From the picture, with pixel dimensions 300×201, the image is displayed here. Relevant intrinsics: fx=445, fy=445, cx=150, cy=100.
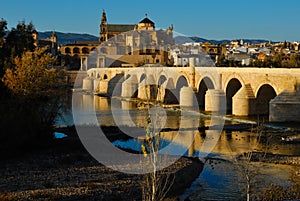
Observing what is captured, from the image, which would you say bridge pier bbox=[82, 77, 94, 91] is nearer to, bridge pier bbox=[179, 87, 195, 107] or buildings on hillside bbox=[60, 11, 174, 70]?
buildings on hillside bbox=[60, 11, 174, 70]

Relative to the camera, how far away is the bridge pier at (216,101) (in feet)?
86.5

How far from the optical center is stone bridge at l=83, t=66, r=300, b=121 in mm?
20531

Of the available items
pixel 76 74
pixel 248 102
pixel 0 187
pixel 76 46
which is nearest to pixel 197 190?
pixel 0 187

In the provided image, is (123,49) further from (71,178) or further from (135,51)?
(71,178)

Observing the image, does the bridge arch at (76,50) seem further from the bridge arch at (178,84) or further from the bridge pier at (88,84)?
the bridge arch at (178,84)

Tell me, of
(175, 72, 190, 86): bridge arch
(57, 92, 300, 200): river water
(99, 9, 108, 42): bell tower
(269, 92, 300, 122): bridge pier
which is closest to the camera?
(57, 92, 300, 200): river water

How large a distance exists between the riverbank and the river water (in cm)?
54

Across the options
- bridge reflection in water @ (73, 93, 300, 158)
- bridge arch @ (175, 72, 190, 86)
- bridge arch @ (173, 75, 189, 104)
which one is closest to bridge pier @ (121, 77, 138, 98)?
bridge arch @ (173, 75, 189, 104)

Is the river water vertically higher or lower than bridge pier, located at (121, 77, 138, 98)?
lower

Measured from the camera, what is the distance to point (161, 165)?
12.1 metres

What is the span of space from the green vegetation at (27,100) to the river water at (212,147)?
172cm

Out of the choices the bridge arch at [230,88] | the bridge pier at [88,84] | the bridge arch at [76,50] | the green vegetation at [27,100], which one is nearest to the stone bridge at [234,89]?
the bridge arch at [230,88]

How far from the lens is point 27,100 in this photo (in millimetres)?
14547

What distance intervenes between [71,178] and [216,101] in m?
17.0
